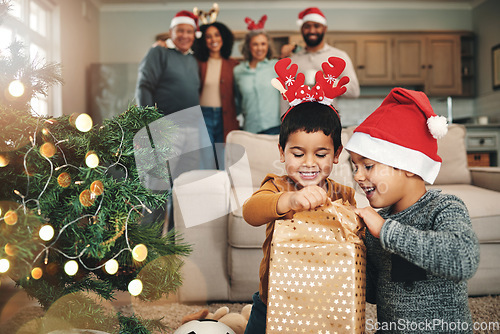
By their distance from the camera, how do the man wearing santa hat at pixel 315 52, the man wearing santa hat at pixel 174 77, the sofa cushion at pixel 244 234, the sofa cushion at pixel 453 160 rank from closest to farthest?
1. the sofa cushion at pixel 244 234
2. the sofa cushion at pixel 453 160
3. the man wearing santa hat at pixel 174 77
4. the man wearing santa hat at pixel 315 52

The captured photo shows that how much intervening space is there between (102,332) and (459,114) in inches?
235

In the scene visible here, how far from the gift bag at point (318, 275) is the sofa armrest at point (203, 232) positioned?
3.25 feet

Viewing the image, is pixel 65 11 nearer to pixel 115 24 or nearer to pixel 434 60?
pixel 115 24

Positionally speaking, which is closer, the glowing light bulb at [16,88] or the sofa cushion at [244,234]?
the glowing light bulb at [16,88]

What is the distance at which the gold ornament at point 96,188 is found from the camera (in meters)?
0.85

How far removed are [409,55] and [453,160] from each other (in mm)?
3556

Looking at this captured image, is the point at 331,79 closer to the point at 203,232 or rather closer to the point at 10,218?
the point at 10,218

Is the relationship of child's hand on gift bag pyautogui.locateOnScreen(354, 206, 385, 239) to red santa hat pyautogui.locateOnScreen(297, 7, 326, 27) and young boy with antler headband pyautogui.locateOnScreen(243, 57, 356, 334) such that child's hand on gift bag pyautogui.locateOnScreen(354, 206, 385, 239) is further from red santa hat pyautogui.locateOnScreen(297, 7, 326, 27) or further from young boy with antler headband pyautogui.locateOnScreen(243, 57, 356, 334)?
red santa hat pyautogui.locateOnScreen(297, 7, 326, 27)

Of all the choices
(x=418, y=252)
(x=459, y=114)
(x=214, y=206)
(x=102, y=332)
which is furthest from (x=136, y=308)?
(x=459, y=114)

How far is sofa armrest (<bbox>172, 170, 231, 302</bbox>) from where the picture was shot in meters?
1.81

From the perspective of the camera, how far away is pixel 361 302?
84cm

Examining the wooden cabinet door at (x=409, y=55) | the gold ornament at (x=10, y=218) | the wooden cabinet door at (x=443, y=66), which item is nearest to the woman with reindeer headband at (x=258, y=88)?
the gold ornament at (x=10, y=218)

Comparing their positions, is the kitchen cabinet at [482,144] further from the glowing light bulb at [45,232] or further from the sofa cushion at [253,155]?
the glowing light bulb at [45,232]

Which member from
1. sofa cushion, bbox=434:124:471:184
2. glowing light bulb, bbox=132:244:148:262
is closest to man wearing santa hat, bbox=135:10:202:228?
sofa cushion, bbox=434:124:471:184
